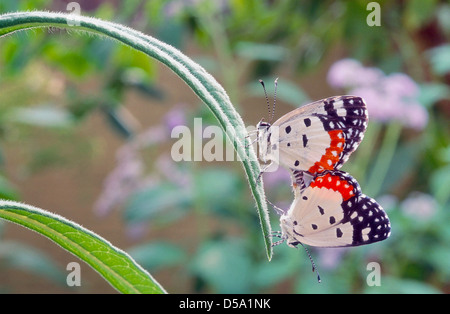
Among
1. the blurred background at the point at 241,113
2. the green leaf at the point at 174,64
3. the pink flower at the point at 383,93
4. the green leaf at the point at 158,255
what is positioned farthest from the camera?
the green leaf at the point at 158,255

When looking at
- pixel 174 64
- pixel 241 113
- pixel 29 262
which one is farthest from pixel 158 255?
pixel 174 64

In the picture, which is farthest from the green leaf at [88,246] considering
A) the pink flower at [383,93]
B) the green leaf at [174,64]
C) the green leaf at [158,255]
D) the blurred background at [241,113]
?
the green leaf at [158,255]

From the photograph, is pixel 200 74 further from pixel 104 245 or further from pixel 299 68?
pixel 299 68

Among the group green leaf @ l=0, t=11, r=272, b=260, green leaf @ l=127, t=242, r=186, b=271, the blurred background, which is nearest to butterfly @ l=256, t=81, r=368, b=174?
green leaf @ l=0, t=11, r=272, b=260

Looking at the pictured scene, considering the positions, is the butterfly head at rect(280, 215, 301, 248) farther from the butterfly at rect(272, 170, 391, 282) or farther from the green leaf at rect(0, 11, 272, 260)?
the green leaf at rect(0, 11, 272, 260)

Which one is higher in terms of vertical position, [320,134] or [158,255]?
[158,255]

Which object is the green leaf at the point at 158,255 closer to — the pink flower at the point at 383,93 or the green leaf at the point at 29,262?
the green leaf at the point at 29,262

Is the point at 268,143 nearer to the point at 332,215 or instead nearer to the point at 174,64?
the point at 332,215
